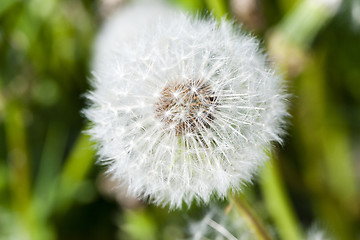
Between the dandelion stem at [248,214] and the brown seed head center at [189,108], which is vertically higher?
the brown seed head center at [189,108]

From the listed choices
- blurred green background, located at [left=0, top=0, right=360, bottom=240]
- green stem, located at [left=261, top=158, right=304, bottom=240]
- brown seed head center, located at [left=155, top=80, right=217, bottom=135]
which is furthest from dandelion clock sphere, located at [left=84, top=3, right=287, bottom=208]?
blurred green background, located at [left=0, top=0, right=360, bottom=240]

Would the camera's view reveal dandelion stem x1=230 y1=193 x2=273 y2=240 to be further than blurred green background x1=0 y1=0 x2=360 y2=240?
No

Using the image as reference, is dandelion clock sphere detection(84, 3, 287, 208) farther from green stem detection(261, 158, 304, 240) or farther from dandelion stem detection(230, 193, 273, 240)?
green stem detection(261, 158, 304, 240)

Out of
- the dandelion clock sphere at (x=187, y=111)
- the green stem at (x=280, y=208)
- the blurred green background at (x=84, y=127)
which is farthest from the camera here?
the blurred green background at (x=84, y=127)

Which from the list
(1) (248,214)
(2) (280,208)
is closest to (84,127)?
(2) (280,208)

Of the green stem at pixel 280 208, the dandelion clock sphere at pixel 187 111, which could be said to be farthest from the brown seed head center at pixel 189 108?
the green stem at pixel 280 208

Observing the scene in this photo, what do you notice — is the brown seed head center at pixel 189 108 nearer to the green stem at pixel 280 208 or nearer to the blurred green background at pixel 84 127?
the green stem at pixel 280 208

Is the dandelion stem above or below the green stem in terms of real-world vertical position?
below
